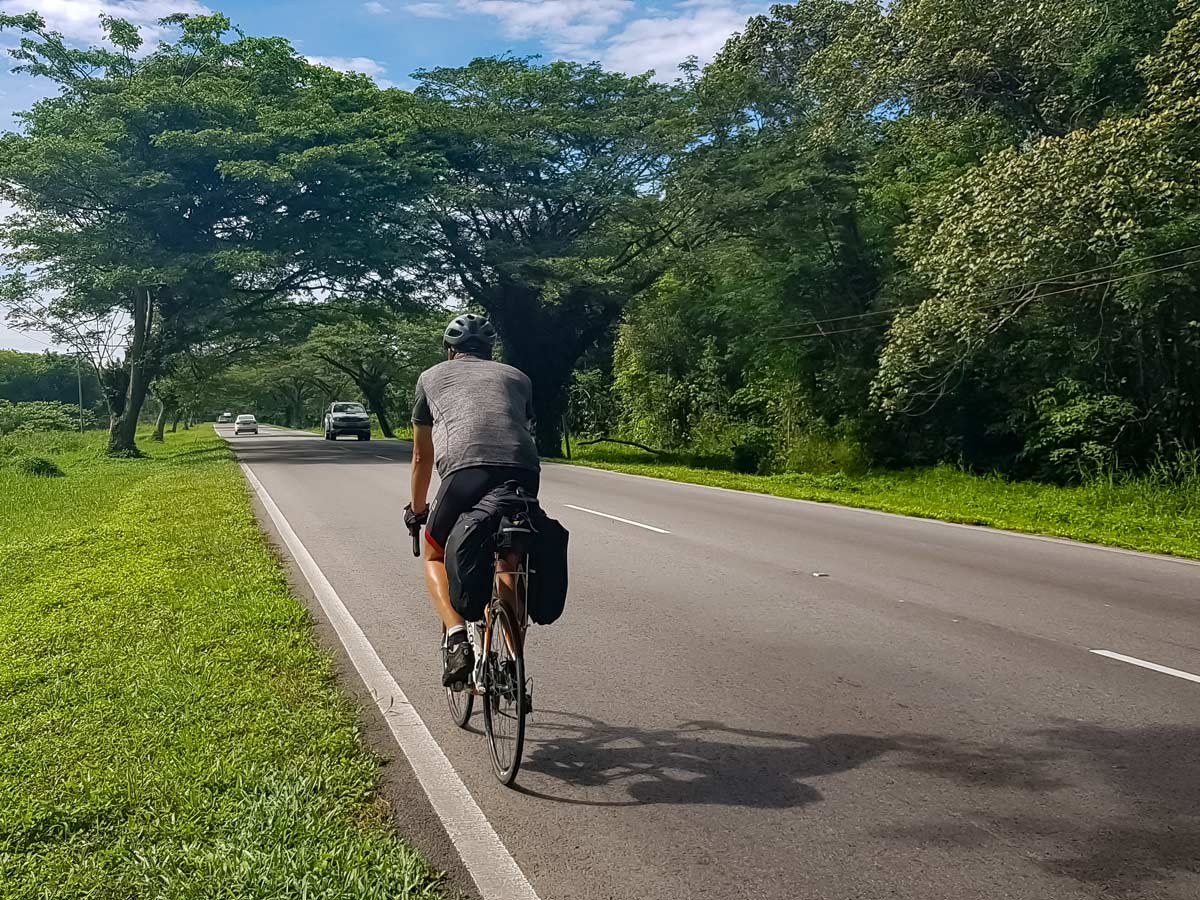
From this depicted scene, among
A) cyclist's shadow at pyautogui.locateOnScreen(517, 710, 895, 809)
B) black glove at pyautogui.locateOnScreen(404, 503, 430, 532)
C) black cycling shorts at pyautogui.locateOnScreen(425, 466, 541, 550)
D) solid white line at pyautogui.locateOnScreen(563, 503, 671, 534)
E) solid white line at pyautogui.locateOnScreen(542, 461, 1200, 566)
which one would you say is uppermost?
black cycling shorts at pyautogui.locateOnScreen(425, 466, 541, 550)

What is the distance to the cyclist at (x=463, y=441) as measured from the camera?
176 inches

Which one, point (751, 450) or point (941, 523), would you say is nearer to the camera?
point (941, 523)

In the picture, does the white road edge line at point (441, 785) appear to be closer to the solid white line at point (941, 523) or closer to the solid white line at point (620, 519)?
the solid white line at point (620, 519)

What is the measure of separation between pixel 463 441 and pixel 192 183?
28.1m

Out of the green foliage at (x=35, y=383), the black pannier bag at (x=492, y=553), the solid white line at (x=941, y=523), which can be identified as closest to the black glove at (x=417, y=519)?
the black pannier bag at (x=492, y=553)

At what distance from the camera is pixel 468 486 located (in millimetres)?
4430

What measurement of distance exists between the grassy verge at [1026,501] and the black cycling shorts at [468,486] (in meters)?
8.94

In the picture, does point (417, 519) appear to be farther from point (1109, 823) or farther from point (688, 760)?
point (1109, 823)

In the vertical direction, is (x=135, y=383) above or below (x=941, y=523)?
above

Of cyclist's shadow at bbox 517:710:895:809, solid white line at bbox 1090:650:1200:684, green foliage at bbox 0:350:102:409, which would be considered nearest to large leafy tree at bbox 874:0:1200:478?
solid white line at bbox 1090:650:1200:684

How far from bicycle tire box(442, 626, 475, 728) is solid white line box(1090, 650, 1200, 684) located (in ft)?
12.9

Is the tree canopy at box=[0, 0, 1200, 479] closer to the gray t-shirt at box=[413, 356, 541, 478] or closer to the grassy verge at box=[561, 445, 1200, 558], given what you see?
the grassy verge at box=[561, 445, 1200, 558]

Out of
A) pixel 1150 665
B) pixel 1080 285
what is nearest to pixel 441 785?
pixel 1150 665

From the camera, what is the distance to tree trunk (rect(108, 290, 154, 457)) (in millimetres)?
31516
